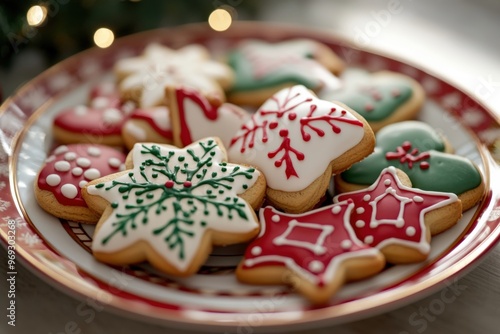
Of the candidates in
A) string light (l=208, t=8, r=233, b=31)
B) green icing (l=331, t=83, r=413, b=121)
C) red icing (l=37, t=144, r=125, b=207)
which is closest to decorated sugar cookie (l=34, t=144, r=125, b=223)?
red icing (l=37, t=144, r=125, b=207)

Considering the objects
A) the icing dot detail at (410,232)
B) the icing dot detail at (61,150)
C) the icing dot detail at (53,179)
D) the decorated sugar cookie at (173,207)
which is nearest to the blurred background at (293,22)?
the icing dot detail at (61,150)

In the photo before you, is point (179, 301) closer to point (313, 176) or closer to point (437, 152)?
point (313, 176)

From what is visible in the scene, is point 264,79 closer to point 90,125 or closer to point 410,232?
point 90,125

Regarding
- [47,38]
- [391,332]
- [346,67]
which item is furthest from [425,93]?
[47,38]

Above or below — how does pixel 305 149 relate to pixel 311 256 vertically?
above

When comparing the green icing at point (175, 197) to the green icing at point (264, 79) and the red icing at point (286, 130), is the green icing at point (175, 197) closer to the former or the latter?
the red icing at point (286, 130)

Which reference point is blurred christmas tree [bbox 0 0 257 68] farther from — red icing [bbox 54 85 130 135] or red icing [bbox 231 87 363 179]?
red icing [bbox 231 87 363 179]

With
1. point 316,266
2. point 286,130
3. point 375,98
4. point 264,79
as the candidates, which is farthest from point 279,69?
point 316,266

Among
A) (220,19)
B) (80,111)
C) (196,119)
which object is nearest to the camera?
(196,119)

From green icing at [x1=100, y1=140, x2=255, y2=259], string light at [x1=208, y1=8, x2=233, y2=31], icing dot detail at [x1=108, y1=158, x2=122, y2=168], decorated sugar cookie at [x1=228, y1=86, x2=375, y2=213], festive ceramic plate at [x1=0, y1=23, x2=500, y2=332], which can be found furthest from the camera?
string light at [x1=208, y1=8, x2=233, y2=31]
